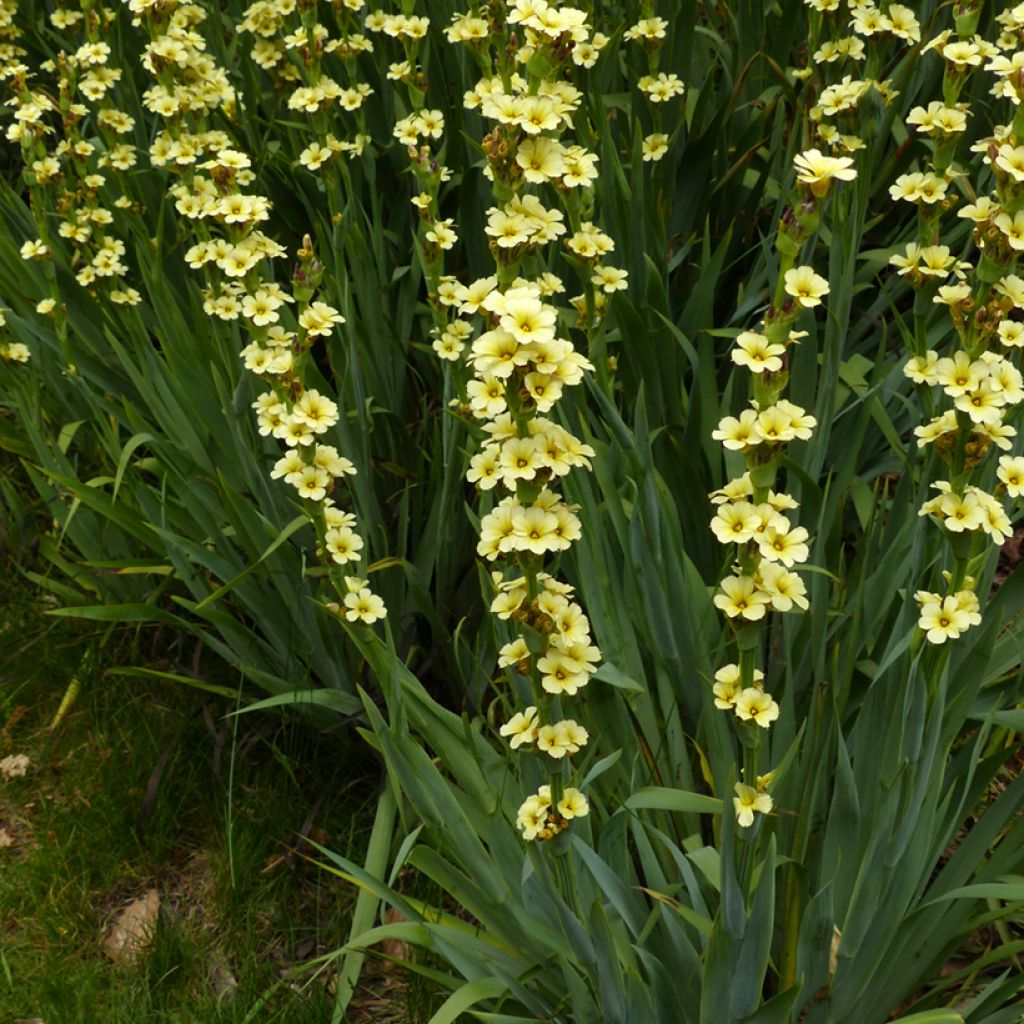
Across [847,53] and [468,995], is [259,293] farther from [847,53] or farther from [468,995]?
[847,53]

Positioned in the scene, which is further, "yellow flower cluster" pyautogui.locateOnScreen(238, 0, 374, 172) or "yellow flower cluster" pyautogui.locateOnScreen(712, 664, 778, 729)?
"yellow flower cluster" pyautogui.locateOnScreen(238, 0, 374, 172)

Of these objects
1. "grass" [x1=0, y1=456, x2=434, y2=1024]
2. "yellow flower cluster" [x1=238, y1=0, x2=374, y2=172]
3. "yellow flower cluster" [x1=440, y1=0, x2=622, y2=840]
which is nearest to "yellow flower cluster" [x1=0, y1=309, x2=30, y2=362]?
"grass" [x1=0, y1=456, x2=434, y2=1024]

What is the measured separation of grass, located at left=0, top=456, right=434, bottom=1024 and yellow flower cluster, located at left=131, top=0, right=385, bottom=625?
25.2 inches

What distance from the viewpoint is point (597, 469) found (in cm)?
228

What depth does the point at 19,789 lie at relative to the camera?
314cm

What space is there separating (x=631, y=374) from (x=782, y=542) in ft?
4.53

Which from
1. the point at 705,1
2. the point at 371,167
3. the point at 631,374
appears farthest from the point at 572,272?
the point at 705,1

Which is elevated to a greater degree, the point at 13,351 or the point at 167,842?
the point at 13,351

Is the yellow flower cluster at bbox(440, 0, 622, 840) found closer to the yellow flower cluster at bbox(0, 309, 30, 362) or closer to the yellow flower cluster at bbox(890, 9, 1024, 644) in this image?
the yellow flower cluster at bbox(890, 9, 1024, 644)

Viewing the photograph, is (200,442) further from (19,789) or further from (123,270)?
(19,789)

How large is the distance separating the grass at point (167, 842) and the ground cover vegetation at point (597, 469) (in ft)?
0.51

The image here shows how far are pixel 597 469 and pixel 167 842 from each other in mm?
1439

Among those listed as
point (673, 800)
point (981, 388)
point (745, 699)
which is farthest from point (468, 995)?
point (981, 388)

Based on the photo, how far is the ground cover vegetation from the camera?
1633 mm
